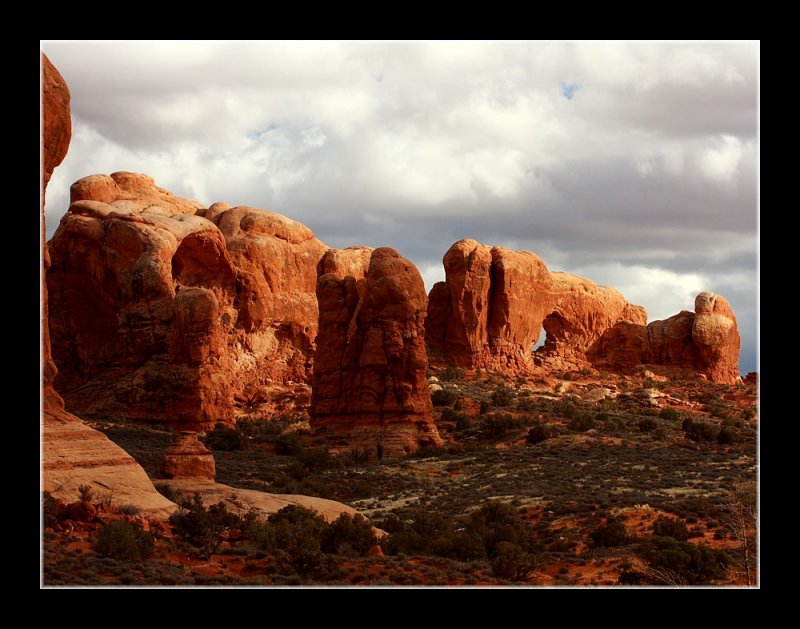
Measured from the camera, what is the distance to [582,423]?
2108 inches

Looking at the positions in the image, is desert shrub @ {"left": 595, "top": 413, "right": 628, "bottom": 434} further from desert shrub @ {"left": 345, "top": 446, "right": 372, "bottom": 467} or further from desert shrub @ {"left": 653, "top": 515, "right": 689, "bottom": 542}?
desert shrub @ {"left": 653, "top": 515, "right": 689, "bottom": 542}

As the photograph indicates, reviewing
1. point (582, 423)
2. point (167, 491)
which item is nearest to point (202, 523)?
point (167, 491)

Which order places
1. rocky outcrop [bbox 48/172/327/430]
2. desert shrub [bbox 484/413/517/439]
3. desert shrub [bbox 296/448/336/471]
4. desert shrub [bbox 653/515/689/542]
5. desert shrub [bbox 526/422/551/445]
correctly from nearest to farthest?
desert shrub [bbox 653/515/689/542]
desert shrub [bbox 296/448/336/471]
desert shrub [bbox 526/422/551/445]
desert shrub [bbox 484/413/517/439]
rocky outcrop [bbox 48/172/327/430]

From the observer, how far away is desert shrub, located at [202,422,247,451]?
49844mm

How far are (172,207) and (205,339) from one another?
2116 cm

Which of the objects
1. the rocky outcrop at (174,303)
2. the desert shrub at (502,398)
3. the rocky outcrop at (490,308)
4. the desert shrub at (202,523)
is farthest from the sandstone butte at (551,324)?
the desert shrub at (202,523)

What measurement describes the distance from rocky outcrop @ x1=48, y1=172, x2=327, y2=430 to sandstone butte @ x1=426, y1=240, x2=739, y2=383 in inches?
346

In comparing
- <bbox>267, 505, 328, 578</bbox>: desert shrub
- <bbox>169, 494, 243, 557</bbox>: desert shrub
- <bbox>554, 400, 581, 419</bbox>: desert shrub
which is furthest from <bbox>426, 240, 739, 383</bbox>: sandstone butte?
<bbox>169, 494, 243, 557</bbox>: desert shrub

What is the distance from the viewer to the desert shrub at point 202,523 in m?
25.6

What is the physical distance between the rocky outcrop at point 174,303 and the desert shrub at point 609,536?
26.2 m

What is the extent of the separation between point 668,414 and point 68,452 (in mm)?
40178

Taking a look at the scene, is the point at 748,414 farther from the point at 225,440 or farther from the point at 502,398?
the point at 225,440
